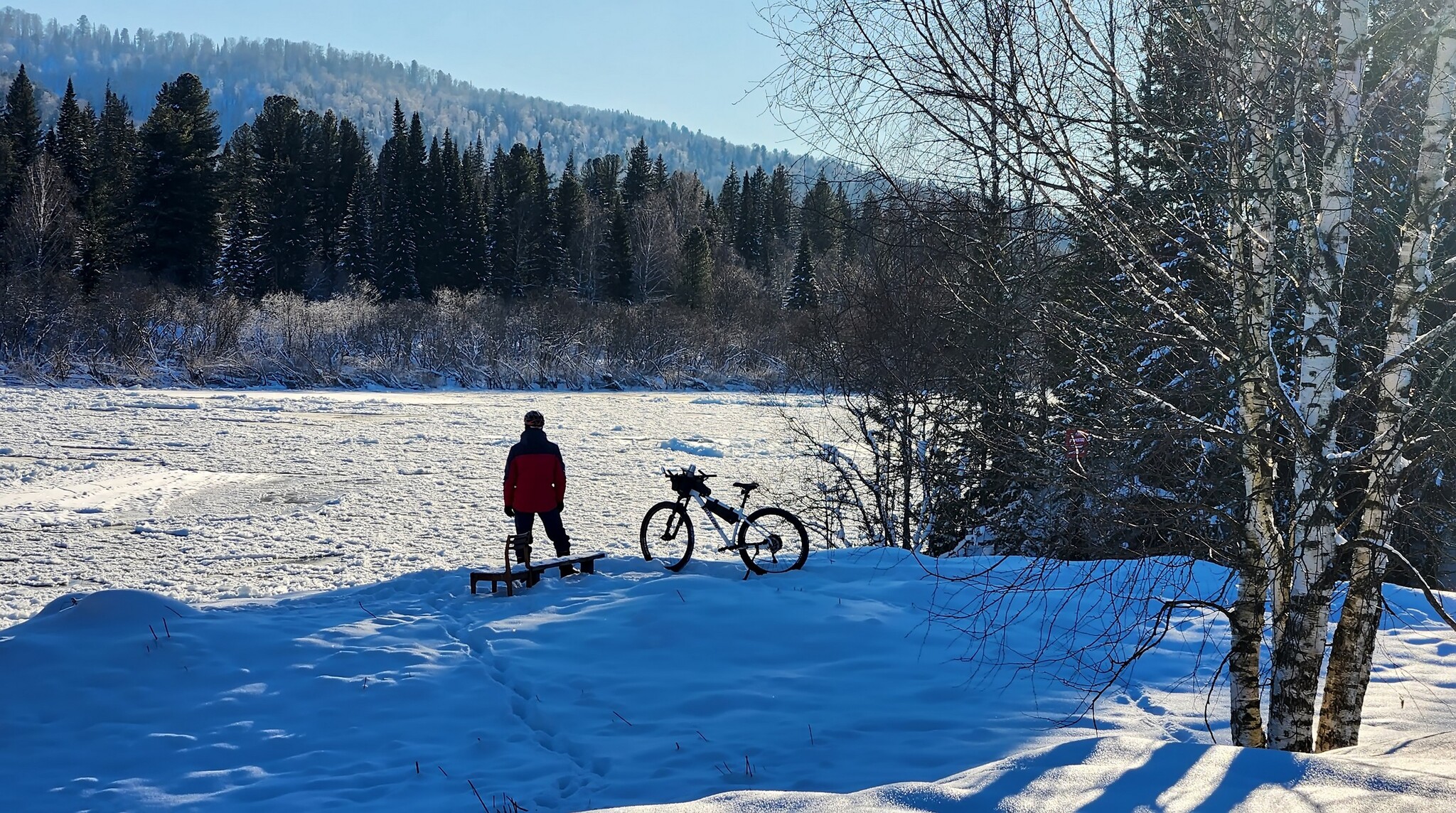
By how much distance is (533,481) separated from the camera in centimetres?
911

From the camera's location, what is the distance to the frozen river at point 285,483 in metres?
9.76

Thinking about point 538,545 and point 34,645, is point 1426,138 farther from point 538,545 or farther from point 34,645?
point 538,545

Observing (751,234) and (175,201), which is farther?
(751,234)

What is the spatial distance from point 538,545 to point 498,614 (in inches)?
136

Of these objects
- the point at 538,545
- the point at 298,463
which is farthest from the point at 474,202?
the point at 538,545

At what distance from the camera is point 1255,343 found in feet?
13.0

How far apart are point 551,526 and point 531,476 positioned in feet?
1.76

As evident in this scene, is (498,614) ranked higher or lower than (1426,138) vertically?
lower

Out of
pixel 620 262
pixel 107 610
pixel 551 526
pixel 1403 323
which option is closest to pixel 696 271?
pixel 620 262

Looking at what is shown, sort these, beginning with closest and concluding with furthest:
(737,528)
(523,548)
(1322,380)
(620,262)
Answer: (1322,380)
(523,548)
(737,528)
(620,262)

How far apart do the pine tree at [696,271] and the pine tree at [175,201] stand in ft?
82.2

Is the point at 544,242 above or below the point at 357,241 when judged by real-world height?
above

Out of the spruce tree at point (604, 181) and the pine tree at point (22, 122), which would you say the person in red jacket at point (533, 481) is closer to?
the pine tree at point (22, 122)

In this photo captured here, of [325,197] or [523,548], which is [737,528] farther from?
[325,197]
